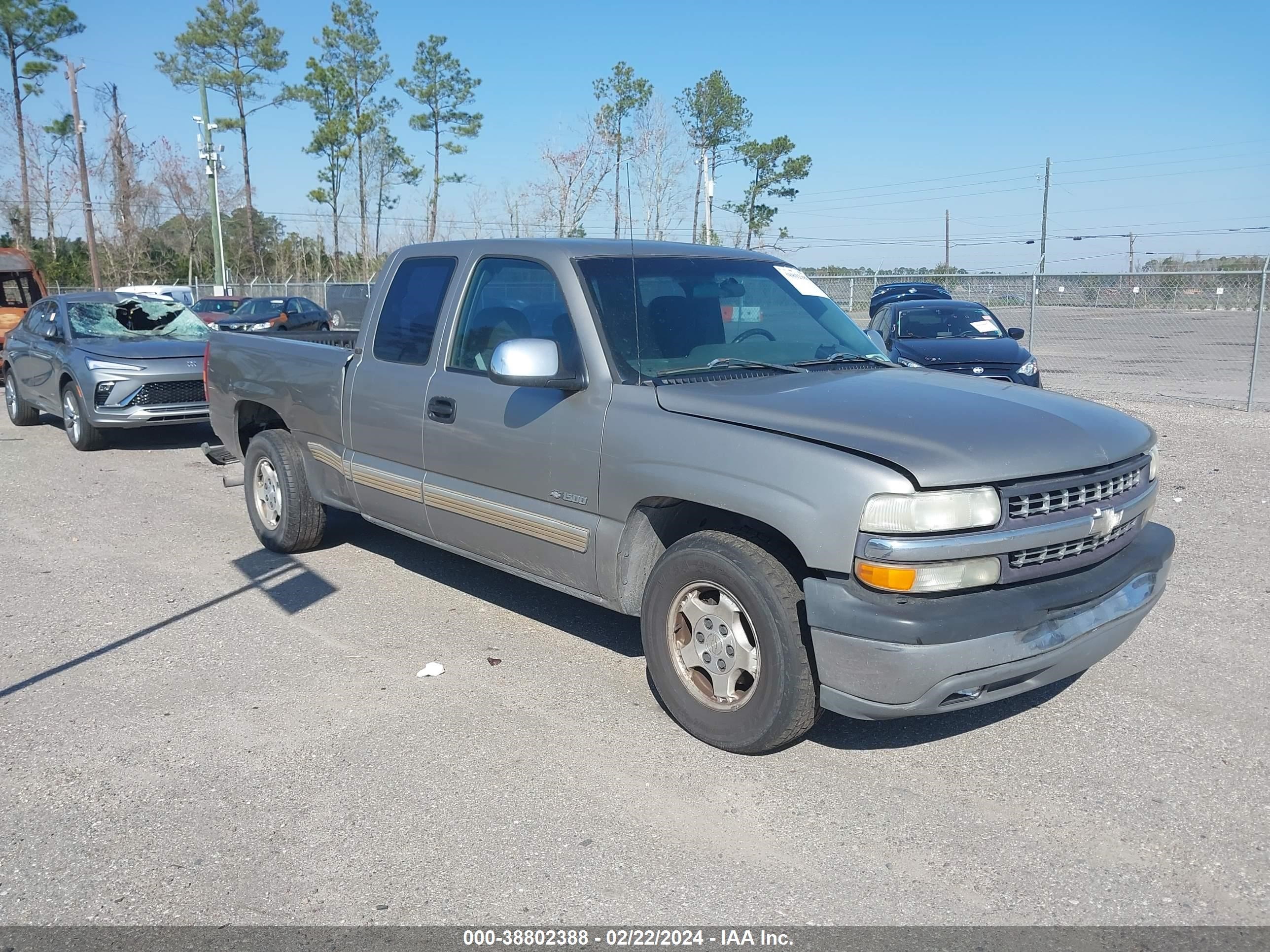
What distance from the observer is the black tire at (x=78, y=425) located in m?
11.2

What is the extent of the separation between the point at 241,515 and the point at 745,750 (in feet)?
18.4

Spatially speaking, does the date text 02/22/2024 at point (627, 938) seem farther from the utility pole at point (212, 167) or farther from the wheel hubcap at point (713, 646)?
the utility pole at point (212, 167)

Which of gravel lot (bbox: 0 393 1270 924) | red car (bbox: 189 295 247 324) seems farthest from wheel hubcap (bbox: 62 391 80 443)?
red car (bbox: 189 295 247 324)

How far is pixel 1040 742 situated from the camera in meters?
4.16

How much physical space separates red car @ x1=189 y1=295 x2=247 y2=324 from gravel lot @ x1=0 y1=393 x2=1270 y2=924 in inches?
984

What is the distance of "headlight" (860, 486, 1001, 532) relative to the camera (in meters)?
3.40

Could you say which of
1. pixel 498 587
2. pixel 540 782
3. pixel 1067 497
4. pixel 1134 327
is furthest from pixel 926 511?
pixel 1134 327

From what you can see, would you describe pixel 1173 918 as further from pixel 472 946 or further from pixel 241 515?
pixel 241 515

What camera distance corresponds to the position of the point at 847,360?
4.94 metres

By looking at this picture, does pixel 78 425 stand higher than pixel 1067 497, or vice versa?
pixel 1067 497

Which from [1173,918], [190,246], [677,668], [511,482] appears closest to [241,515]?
[511,482]

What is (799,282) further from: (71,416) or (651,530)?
(71,416)

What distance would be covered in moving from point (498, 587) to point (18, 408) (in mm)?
10153

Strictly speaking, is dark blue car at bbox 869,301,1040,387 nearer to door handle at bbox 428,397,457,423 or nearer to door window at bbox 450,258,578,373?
door window at bbox 450,258,578,373
